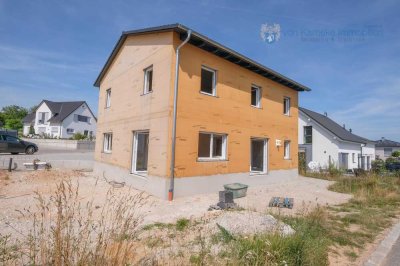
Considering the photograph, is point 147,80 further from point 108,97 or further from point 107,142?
point 107,142

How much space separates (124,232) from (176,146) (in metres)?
6.32

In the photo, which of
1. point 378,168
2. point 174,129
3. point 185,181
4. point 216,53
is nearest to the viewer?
point 174,129

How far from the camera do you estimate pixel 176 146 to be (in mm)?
9148

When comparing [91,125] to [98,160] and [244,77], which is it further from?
[244,77]

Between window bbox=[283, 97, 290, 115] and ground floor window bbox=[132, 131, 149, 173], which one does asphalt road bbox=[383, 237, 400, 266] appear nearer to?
ground floor window bbox=[132, 131, 149, 173]

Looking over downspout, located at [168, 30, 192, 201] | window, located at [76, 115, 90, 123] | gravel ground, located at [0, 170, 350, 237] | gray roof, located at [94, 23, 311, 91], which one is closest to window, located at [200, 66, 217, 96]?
gray roof, located at [94, 23, 311, 91]

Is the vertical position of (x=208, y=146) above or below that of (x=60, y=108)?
below

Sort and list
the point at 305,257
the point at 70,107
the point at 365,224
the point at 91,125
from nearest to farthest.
A: the point at 305,257 → the point at 365,224 → the point at 70,107 → the point at 91,125

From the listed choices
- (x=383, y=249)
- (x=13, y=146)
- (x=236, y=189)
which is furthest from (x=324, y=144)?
(x=13, y=146)

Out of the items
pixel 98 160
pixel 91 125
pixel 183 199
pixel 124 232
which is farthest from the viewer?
pixel 91 125

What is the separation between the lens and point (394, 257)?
4836mm

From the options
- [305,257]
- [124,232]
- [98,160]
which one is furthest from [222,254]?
[98,160]

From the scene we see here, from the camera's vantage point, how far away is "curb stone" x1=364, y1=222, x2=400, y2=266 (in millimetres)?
4539

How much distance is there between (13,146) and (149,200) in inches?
801
